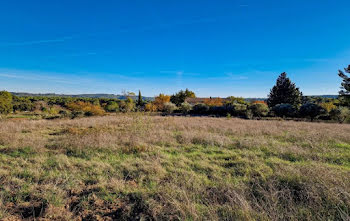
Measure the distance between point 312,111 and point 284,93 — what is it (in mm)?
20389

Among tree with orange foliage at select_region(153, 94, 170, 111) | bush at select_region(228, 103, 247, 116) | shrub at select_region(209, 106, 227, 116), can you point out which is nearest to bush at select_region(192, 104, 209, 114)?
shrub at select_region(209, 106, 227, 116)

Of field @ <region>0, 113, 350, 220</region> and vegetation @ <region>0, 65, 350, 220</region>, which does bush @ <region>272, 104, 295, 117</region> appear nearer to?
vegetation @ <region>0, 65, 350, 220</region>

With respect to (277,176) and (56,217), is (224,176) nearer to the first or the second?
(277,176)

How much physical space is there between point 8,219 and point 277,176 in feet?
17.1

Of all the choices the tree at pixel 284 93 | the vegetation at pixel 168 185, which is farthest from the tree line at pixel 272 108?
the vegetation at pixel 168 185

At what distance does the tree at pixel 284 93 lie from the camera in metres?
37.5

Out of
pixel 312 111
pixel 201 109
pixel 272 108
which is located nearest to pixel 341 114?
pixel 312 111

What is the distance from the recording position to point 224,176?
12.6 ft

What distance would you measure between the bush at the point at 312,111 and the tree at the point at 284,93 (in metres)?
18.2

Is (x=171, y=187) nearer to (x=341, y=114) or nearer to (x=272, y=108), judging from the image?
(x=341, y=114)

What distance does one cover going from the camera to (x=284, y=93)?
1511 inches

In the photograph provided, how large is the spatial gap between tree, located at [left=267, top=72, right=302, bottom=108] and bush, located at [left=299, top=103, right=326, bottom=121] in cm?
1816

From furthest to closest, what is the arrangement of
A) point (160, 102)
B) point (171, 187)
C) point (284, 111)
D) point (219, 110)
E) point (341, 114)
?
point (160, 102) < point (219, 110) < point (284, 111) < point (341, 114) < point (171, 187)

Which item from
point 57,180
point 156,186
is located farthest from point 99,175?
point 156,186
